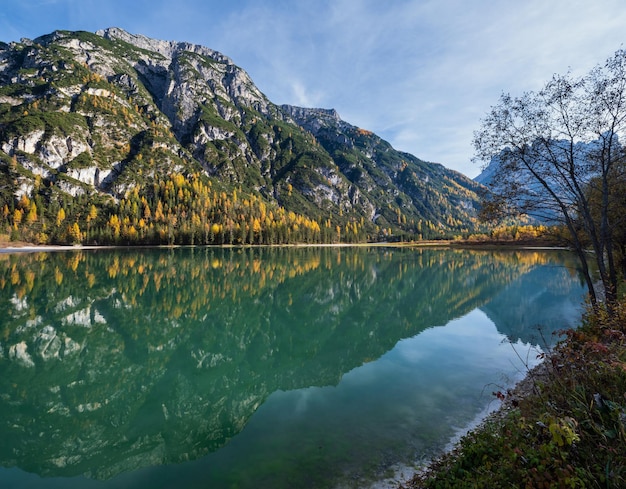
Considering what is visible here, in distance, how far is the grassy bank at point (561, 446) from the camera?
481 centimetres

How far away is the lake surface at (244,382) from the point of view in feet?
32.6

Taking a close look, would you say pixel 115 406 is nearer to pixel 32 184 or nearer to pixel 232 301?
pixel 232 301

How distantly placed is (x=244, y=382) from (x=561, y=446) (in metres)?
14.1

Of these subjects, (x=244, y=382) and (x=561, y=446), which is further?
(x=244, y=382)

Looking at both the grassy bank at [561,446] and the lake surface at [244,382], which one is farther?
the lake surface at [244,382]

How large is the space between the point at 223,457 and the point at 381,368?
10.6m

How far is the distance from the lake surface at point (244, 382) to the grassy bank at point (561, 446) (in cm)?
146

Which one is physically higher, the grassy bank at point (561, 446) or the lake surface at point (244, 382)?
the grassy bank at point (561, 446)

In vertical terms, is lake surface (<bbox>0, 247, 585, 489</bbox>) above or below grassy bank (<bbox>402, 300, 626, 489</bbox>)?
below

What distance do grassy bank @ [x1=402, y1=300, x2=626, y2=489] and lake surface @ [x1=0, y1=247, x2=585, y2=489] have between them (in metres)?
1.46

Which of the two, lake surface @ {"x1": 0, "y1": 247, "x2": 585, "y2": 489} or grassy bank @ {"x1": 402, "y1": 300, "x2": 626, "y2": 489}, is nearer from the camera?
grassy bank @ {"x1": 402, "y1": 300, "x2": 626, "y2": 489}

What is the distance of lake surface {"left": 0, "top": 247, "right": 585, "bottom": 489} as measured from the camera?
993 cm

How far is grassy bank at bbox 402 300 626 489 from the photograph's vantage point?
481 cm

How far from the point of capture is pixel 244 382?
16.6m
